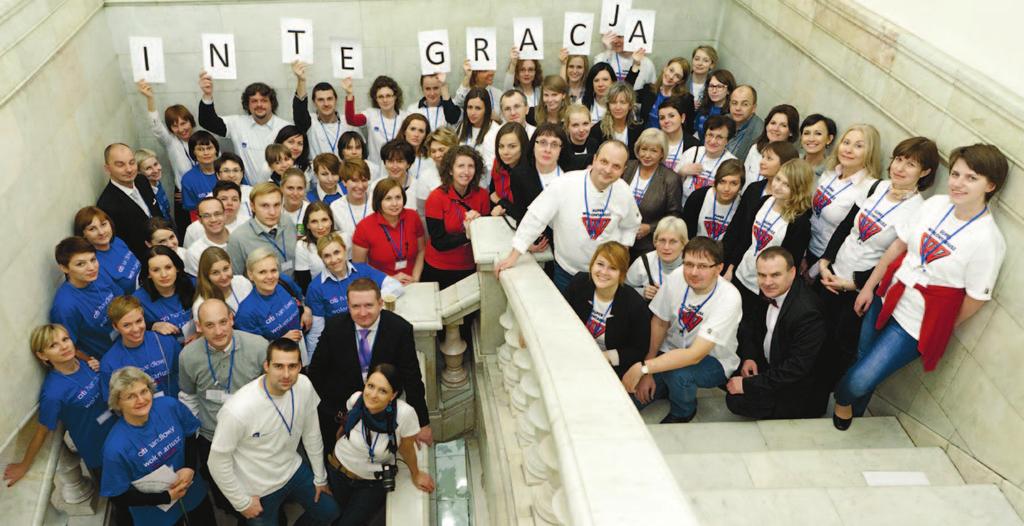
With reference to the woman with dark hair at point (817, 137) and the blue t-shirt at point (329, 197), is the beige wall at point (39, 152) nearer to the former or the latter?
the blue t-shirt at point (329, 197)

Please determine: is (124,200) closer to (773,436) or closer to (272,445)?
(272,445)

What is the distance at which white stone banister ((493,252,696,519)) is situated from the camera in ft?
6.73

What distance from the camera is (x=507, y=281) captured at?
3.87 metres

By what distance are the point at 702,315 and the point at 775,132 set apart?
7.26 feet

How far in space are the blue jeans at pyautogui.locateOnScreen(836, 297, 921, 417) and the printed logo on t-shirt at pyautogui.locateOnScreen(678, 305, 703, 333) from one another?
3.37ft

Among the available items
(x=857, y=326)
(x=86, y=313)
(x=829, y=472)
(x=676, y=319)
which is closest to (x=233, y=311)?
(x=86, y=313)

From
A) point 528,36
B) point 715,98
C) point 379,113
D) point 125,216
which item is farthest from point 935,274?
point 125,216

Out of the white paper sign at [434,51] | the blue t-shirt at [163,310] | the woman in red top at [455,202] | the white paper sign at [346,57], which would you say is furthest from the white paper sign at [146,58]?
the woman in red top at [455,202]

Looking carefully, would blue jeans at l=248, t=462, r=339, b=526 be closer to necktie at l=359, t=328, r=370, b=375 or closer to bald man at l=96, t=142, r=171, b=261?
necktie at l=359, t=328, r=370, b=375

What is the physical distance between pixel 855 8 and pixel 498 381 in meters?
4.03

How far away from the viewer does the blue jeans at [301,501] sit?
4426mm

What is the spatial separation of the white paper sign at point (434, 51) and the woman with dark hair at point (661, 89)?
→ 71.2 inches

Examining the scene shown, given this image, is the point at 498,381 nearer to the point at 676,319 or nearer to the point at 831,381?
the point at 676,319

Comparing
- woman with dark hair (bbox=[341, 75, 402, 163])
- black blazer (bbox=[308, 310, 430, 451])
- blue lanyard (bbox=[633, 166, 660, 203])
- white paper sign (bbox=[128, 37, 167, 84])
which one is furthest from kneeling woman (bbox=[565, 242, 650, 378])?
white paper sign (bbox=[128, 37, 167, 84])
